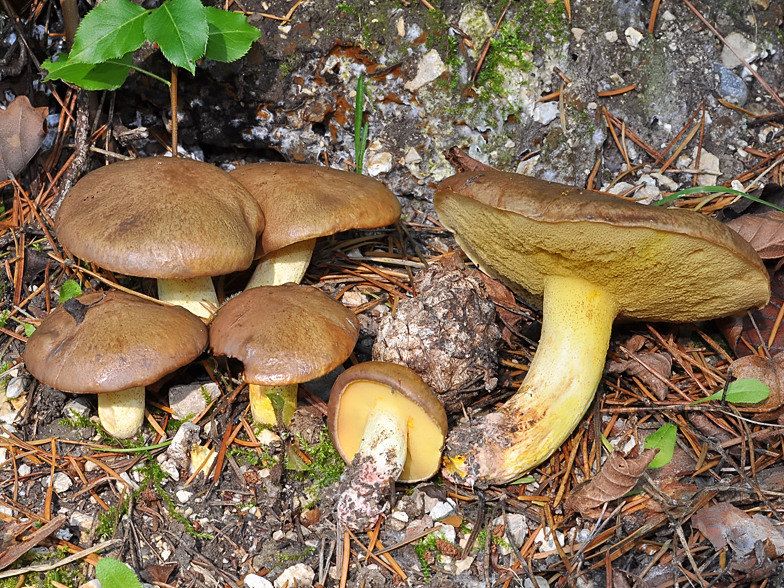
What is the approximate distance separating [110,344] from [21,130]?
1.52 meters

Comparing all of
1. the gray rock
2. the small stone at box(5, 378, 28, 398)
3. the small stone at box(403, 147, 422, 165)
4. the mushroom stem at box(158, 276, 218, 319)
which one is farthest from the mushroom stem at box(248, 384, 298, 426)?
the gray rock

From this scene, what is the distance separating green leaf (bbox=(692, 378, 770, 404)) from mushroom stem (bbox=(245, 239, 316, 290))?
186 cm

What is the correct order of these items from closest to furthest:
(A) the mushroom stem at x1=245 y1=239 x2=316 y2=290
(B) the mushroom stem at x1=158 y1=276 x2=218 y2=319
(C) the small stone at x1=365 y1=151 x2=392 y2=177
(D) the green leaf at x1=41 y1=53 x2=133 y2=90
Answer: (B) the mushroom stem at x1=158 y1=276 x2=218 y2=319, (D) the green leaf at x1=41 y1=53 x2=133 y2=90, (A) the mushroom stem at x1=245 y1=239 x2=316 y2=290, (C) the small stone at x1=365 y1=151 x2=392 y2=177

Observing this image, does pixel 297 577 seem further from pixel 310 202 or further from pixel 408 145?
pixel 408 145

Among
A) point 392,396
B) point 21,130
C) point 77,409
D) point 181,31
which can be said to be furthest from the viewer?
point 21,130

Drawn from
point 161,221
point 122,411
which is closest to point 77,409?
point 122,411

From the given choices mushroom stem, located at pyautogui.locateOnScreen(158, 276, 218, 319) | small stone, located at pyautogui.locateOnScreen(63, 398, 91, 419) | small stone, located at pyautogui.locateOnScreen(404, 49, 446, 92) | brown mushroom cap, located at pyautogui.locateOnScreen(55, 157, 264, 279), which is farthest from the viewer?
small stone, located at pyautogui.locateOnScreen(404, 49, 446, 92)

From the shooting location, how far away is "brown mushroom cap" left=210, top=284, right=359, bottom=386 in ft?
7.14

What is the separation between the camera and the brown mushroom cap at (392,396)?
226 centimetres

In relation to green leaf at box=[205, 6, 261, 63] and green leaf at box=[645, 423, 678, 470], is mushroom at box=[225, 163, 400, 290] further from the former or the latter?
green leaf at box=[645, 423, 678, 470]

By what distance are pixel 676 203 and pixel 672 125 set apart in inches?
17.9

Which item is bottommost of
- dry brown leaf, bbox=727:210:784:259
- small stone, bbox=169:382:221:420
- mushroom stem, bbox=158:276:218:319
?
small stone, bbox=169:382:221:420

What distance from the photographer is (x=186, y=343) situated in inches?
90.7

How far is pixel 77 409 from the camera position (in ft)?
8.52
